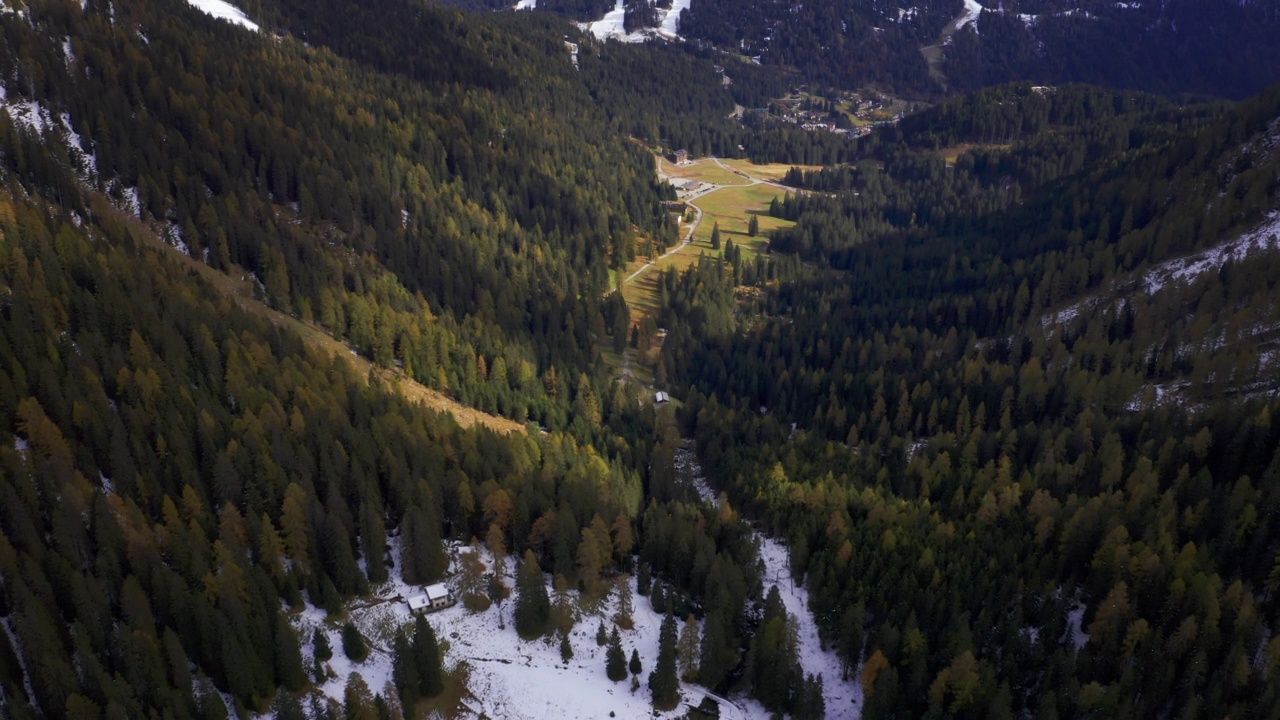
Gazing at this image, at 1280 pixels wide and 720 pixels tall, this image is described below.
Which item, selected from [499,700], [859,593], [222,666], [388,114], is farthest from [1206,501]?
[388,114]

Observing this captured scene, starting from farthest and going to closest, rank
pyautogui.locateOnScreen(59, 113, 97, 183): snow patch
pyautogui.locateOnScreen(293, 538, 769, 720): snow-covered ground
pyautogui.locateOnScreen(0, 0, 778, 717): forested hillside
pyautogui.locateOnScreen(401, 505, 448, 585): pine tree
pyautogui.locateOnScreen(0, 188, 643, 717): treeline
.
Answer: pyautogui.locateOnScreen(59, 113, 97, 183): snow patch, pyautogui.locateOnScreen(401, 505, 448, 585): pine tree, pyautogui.locateOnScreen(293, 538, 769, 720): snow-covered ground, pyautogui.locateOnScreen(0, 0, 778, 717): forested hillside, pyautogui.locateOnScreen(0, 188, 643, 717): treeline

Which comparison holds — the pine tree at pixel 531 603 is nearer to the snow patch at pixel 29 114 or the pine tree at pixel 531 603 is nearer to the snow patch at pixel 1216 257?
the snow patch at pixel 1216 257

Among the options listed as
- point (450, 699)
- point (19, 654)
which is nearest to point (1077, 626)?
point (450, 699)

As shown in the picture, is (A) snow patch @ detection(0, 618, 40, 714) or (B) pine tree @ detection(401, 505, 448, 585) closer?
(A) snow patch @ detection(0, 618, 40, 714)

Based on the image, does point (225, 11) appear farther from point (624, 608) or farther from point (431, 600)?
point (624, 608)

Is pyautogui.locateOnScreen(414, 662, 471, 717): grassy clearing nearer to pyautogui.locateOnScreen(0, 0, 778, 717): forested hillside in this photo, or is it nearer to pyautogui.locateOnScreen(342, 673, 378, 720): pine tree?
pyautogui.locateOnScreen(342, 673, 378, 720): pine tree

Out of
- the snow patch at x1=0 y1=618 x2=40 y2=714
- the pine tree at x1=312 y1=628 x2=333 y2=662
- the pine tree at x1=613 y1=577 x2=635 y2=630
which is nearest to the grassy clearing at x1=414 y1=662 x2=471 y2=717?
the pine tree at x1=312 y1=628 x2=333 y2=662
